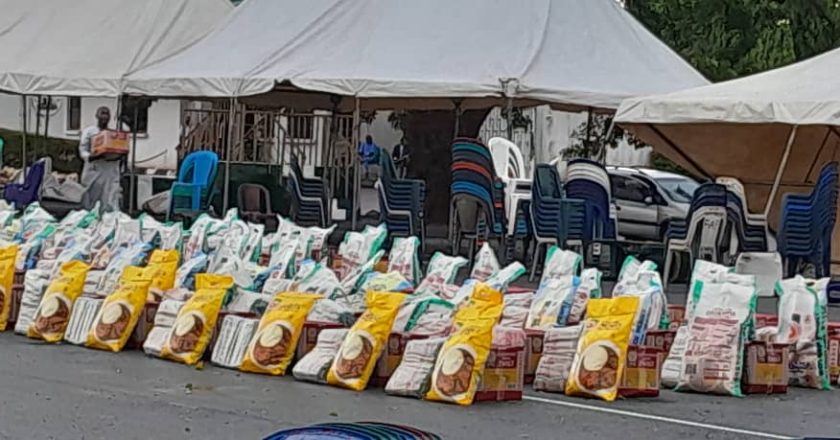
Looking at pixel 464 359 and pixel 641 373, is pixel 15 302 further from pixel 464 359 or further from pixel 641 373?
pixel 641 373

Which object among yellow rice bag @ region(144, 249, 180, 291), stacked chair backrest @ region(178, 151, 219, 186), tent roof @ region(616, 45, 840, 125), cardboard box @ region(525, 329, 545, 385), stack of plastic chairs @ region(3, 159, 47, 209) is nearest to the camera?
cardboard box @ region(525, 329, 545, 385)

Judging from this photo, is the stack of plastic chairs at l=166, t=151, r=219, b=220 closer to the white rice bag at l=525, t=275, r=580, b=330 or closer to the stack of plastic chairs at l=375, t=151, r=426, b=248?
the stack of plastic chairs at l=375, t=151, r=426, b=248

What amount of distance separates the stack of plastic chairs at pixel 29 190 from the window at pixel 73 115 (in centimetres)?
2371

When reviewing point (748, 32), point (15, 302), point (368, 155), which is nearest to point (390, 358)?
point (15, 302)

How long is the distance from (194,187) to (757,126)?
6.33 meters

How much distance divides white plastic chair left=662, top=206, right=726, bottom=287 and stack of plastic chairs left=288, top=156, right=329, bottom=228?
4.57m

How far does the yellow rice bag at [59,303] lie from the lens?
10.6m

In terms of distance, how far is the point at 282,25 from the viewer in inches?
675

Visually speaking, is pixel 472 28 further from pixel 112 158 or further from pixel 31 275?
pixel 31 275

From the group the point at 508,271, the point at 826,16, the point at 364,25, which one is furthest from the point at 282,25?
the point at 826,16

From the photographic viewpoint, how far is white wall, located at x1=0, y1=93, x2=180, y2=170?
40.5 meters

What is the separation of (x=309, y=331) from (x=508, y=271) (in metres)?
1.28

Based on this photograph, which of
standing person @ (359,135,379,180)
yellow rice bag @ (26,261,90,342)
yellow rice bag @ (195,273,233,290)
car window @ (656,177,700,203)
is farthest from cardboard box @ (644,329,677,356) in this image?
standing person @ (359,135,379,180)

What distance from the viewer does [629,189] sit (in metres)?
25.1
